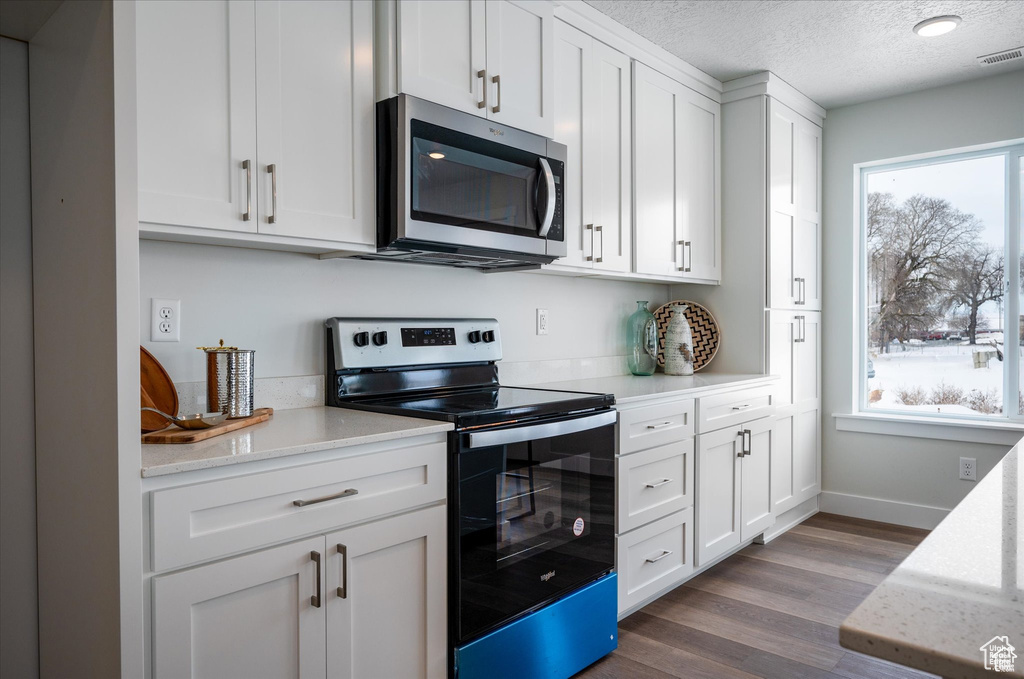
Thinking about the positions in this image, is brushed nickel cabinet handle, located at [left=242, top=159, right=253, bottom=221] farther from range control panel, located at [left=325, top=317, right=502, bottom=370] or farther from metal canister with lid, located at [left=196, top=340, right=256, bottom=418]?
range control panel, located at [left=325, top=317, right=502, bottom=370]

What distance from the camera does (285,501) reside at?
141 centimetres

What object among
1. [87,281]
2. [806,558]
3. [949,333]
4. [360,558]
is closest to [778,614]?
[806,558]

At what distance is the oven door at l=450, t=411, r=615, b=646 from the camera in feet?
5.80

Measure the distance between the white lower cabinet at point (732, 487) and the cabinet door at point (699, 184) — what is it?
0.85m

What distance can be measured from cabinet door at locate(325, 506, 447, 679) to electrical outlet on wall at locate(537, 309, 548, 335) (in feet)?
4.35

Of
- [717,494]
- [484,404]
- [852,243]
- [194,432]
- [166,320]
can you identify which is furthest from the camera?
[852,243]

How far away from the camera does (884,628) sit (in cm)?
60

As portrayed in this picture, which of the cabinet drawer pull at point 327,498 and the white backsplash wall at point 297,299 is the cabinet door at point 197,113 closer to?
the white backsplash wall at point 297,299

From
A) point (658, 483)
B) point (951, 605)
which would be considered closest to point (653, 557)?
point (658, 483)

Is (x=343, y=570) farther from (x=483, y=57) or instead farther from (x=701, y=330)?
(x=701, y=330)

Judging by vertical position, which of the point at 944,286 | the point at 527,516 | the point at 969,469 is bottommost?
the point at 969,469

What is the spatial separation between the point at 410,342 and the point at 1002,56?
320 cm

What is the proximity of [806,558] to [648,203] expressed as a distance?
1.89m

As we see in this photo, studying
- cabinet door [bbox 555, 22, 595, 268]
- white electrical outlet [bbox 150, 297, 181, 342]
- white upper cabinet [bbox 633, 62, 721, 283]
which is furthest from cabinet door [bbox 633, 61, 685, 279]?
white electrical outlet [bbox 150, 297, 181, 342]
